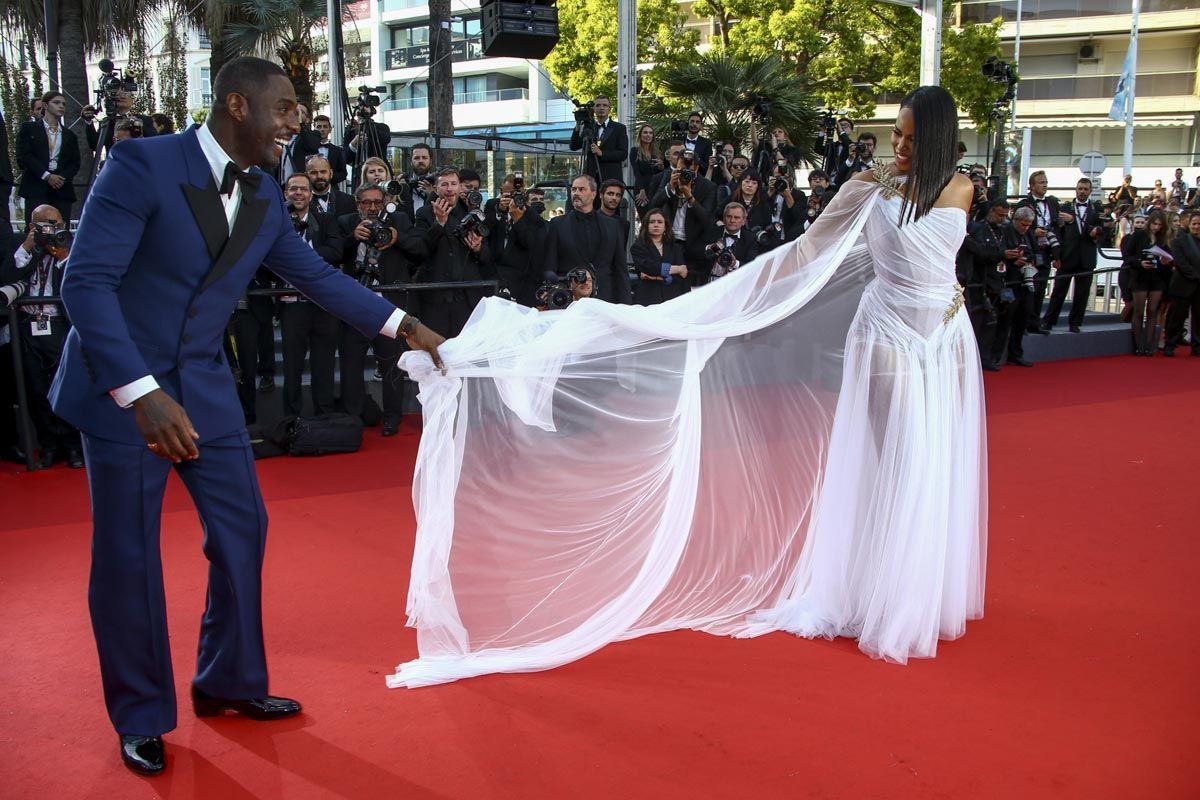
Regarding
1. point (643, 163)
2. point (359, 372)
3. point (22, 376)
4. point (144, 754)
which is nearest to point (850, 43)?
→ point (643, 163)

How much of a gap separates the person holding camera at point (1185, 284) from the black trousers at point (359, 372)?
9424 mm

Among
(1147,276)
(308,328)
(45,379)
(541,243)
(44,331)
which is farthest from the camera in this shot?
(1147,276)

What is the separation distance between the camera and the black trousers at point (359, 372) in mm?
7734

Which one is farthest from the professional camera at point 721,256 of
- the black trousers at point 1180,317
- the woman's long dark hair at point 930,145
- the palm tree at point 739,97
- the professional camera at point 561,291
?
the palm tree at point 739,97

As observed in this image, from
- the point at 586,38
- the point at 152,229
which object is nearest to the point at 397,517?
the point at 152,229

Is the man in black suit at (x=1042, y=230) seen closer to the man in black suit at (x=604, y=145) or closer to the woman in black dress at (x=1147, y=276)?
the woman in black dress at (x=1147, y=276)

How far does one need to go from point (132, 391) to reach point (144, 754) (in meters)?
1.06

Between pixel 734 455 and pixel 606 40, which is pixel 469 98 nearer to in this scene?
pixel 606 40

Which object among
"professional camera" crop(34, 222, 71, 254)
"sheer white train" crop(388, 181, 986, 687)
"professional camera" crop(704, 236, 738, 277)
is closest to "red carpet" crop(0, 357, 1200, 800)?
"sheer white train" crop(388, 181, 986, 687)

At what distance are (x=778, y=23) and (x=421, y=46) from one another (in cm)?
2329

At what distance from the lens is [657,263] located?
8.63 meters

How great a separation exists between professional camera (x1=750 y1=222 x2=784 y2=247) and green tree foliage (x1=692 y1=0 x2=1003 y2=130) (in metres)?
18.8

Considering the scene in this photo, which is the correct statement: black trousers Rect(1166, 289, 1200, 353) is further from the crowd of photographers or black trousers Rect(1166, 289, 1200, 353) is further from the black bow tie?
the black bow tie

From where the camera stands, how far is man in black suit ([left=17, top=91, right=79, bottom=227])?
34.1 feet
